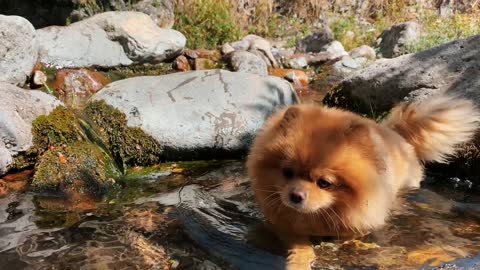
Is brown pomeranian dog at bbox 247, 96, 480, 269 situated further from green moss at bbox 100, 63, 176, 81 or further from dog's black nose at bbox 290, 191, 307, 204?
green moss at bbox 100, 63, 176, 81

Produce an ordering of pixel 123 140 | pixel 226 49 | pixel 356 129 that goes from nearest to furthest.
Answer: pixel 356 129
pixel 123 140
pixel 226 49

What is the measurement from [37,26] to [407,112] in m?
9.53

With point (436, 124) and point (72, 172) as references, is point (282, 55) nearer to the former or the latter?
point (436, 124)

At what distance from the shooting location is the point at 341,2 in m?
16.7

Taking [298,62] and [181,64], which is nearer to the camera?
[181,64]

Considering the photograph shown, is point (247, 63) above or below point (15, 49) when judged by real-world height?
below

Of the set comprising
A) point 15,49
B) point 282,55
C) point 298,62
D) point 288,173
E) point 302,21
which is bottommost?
point 288,173

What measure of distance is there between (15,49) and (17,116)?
131 inches

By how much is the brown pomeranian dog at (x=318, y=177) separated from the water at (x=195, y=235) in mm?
185

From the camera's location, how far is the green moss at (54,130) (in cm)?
544

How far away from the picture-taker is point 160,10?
41.8ft

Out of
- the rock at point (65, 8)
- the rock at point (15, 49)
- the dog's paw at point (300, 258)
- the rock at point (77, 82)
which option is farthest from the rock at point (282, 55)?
the dog's paw at point (300, 258)

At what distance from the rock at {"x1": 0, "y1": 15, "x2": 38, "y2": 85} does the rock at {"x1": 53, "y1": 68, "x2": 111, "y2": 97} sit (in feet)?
1.70

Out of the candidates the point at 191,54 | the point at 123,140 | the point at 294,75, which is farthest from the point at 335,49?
the point at 123,140
